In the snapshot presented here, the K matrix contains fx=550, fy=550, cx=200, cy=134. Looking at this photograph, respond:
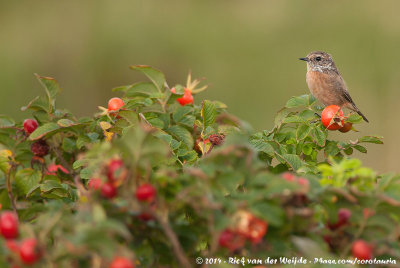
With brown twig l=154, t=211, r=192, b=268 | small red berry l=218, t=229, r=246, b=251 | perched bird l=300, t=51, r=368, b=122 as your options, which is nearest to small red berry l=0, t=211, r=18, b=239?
brown twig l=154, t=211, r=192, b=268

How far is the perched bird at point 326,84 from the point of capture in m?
4.36

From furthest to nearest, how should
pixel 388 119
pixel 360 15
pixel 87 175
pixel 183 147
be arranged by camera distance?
pixel 360 15 < pixel 388 119 < pixel 183 147 < pixel 87 175

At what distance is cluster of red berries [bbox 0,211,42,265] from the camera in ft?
3.52

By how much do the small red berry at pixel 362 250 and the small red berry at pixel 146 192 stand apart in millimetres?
461

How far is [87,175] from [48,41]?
24.4 feet

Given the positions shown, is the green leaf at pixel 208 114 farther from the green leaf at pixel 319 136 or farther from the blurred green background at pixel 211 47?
the blurred green background at pixel 211 47

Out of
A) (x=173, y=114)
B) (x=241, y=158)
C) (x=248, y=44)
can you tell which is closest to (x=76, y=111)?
(x=248, y=44)

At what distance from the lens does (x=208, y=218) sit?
116cm

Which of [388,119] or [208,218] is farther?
[388,119]

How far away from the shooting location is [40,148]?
7.63 ft

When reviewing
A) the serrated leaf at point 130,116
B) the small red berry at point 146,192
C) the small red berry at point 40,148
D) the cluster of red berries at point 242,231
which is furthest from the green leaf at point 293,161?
the small red berry at point 40,148

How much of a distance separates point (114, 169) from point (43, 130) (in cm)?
110

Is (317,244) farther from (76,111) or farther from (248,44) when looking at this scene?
(248,44)

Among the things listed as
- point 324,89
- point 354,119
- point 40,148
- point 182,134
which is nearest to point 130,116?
point 182,134
